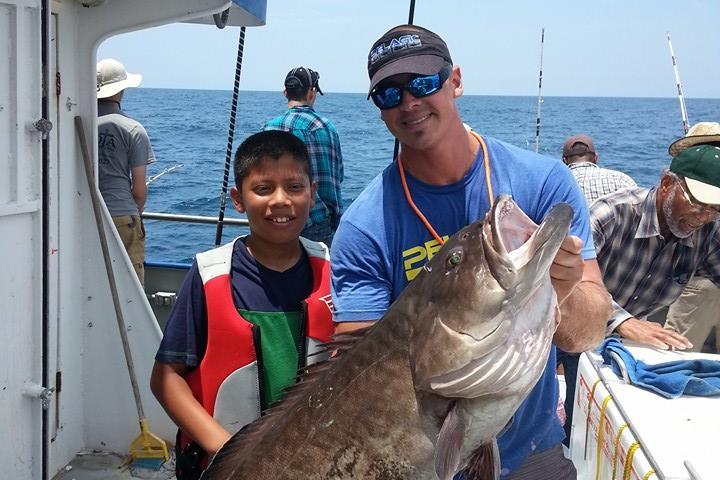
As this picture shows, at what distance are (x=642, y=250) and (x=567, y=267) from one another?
2737mm

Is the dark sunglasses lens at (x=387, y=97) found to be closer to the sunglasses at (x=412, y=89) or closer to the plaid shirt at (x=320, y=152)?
the sunglasses at (x=412, y=89)

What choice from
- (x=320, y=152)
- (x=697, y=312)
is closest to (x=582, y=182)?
(x=697, y=312)

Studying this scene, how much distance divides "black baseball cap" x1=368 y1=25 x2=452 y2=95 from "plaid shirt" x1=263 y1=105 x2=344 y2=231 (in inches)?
149

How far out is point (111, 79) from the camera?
21.8 ft

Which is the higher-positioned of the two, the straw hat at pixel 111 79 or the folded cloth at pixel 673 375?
the straw hat at pixel 111 79

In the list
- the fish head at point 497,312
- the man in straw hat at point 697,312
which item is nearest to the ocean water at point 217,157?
the man in straw hat at point 697,312

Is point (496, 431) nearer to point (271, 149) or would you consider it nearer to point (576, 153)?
point (271, 149)

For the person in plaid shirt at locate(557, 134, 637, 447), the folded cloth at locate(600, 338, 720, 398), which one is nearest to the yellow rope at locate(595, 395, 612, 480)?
the folded cloth at locate(600, 338, 720, 398)

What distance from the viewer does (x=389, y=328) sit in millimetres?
2275

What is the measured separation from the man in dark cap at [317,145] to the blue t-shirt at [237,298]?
3.52 metres

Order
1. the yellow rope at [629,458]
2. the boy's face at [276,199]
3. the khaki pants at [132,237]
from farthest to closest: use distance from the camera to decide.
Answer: the khaki pants at [132,237]
the yellow rope at [629,458]
the boy's face at [276,199]

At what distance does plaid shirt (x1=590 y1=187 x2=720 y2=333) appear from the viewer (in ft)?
15.3

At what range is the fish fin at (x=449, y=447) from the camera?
2037 mm

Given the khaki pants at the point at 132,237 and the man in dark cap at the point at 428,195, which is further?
the khaki pants at the point at 132,237
